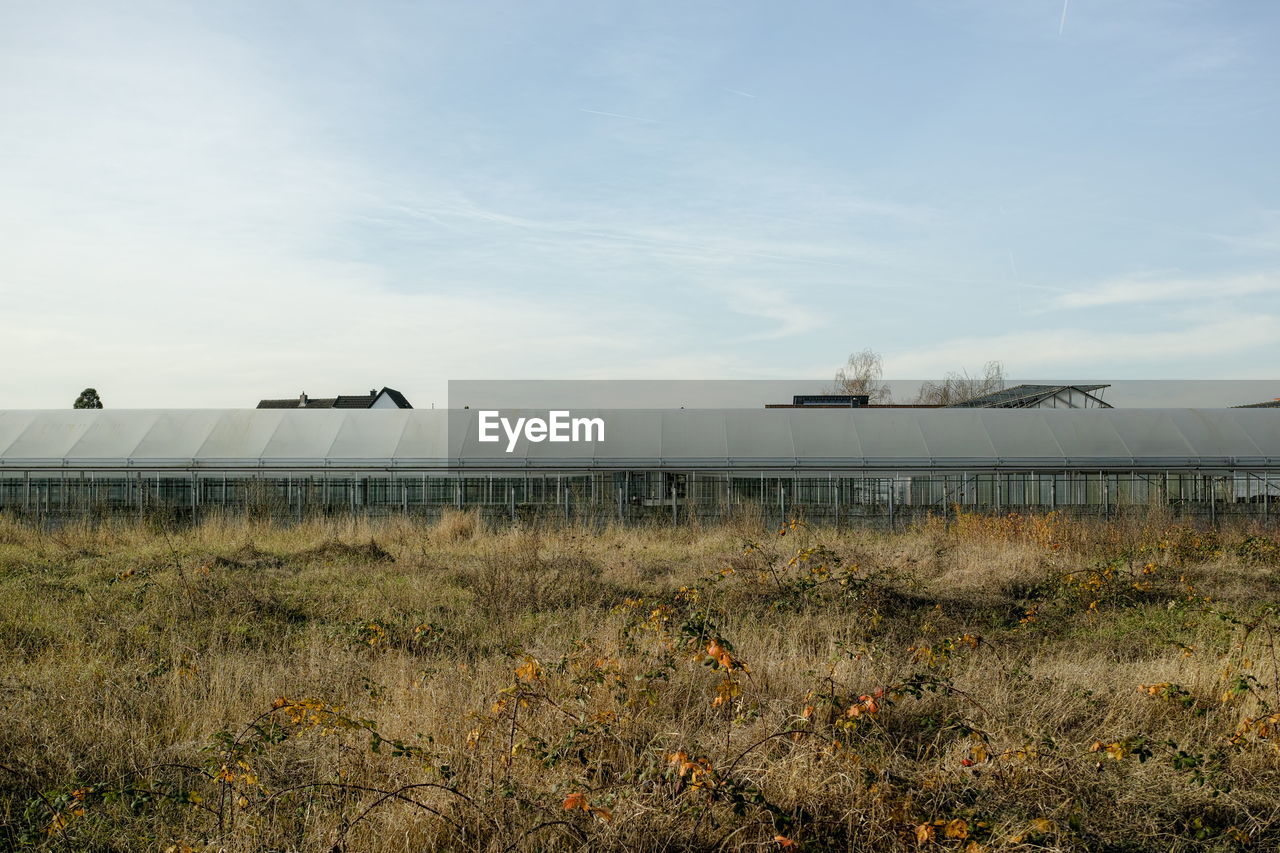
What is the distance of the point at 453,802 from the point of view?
15.7 ft

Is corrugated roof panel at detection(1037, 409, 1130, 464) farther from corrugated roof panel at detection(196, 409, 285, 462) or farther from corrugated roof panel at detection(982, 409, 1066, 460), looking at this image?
corrugated roof panel at detection(196, 409, 285, 462)

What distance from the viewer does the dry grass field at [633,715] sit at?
4.77 metres

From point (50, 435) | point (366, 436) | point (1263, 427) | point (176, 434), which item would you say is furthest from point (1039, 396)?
point (50, 435)

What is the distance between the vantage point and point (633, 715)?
639 cm

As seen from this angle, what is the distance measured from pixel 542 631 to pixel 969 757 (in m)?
5.36

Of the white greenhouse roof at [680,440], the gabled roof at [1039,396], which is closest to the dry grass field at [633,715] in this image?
the white greenhouse roof at [680,440]

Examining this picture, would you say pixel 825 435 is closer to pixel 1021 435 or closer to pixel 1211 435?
pixel 1021 435

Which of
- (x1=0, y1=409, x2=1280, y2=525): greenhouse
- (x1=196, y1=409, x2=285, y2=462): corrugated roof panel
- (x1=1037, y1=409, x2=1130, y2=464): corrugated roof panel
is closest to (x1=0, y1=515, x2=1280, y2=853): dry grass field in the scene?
(x1=0, y1=409, x2=1280, y2=525): greenhouse

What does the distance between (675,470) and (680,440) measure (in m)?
1.18

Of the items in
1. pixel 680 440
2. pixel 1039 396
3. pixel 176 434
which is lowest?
pixel 680 440

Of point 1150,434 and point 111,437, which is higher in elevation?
point 111,437

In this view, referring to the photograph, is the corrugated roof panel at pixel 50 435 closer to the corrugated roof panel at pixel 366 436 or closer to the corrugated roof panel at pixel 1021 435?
the corrugated roof panel at pixel 366 436

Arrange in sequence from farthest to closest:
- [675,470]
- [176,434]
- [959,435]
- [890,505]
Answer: [176,434] → [959,435] → [675,470] → [890,505]

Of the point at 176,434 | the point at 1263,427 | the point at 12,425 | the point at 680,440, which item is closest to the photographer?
the point at 680,440
